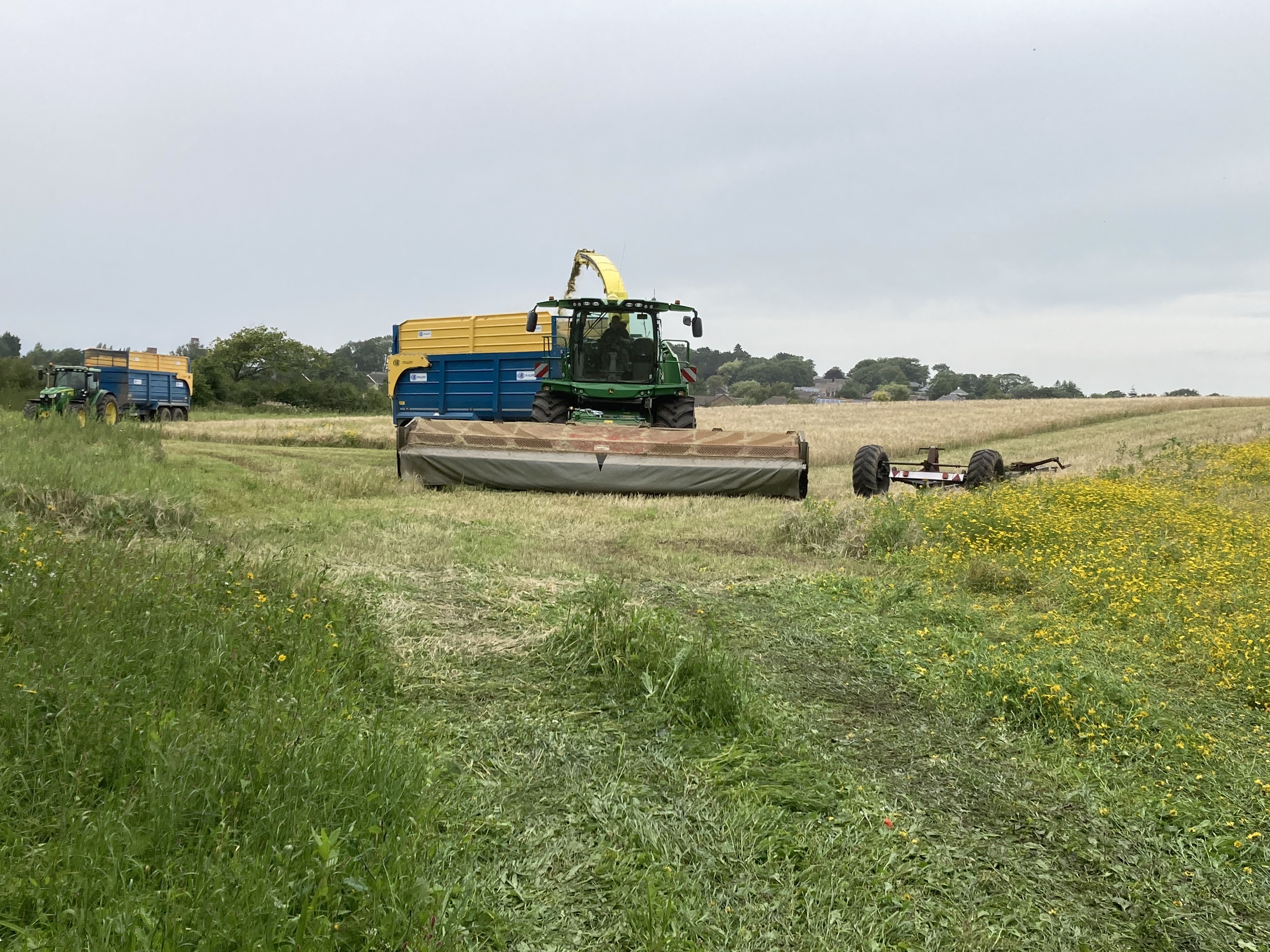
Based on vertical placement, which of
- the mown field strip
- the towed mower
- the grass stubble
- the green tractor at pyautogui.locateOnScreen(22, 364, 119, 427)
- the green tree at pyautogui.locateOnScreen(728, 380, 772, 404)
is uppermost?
the green tree at pyautogui.locateOnScreen(728, 380, 772, 404)

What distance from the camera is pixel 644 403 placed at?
14094 mm

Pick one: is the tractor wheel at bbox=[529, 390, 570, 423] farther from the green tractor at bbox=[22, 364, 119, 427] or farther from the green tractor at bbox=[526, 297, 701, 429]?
the green tractor at bbox=[22, 364, 119, 427]

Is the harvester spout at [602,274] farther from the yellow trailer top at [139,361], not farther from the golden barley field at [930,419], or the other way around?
the yellow trailer top at [139,361]

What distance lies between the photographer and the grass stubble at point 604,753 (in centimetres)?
254

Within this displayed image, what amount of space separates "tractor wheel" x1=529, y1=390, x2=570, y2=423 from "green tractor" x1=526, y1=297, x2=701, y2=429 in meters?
0.01

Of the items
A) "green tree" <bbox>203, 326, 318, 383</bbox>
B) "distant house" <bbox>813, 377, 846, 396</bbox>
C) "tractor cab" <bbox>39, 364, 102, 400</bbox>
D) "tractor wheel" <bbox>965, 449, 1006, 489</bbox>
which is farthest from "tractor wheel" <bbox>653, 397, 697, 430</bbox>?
"distant house" <bbox>813, 377, 846, 396</bbox>

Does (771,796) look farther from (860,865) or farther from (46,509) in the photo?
(46,509)

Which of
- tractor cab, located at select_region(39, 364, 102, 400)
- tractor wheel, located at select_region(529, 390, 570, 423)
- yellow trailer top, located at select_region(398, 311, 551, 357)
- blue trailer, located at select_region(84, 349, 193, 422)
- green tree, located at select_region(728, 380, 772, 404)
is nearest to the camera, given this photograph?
tractor wheel, located at select_region(529, 390, 570, 423)

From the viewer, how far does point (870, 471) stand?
11.6m

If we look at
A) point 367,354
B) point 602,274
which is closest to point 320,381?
point 602,274

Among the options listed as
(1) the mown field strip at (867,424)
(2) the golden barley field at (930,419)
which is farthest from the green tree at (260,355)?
(2) the golden barley field at (930,419)

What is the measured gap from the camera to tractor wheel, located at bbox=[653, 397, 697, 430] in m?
14.0

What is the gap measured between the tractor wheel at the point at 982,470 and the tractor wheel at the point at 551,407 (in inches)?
227

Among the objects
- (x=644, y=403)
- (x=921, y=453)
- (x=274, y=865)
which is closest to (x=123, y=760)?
(x=274, y=865)
